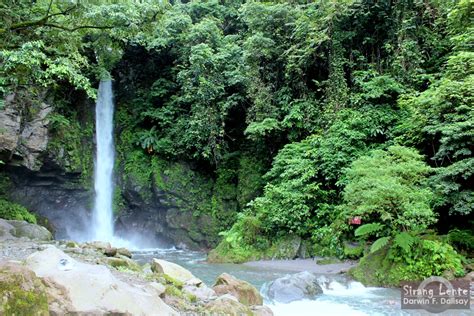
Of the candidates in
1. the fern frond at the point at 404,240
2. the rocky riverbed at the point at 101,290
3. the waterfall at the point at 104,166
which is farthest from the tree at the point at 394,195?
the waterfall at the point at 104,166

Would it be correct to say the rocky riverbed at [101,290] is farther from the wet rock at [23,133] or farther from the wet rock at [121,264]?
the wet rock at [23,133]

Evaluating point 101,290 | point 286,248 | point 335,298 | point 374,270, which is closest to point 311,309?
point 335,298

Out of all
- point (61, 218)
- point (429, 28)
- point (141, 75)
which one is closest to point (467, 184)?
point (429, 28)

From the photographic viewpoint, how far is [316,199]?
14.1m

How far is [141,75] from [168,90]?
2235 mm

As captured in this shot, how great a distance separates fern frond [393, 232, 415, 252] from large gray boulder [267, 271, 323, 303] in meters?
2.33

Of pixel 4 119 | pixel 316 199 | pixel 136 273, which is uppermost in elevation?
pixel 4 119

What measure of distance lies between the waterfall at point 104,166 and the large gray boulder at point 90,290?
51.1 ft

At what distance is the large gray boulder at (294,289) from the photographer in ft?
26.8

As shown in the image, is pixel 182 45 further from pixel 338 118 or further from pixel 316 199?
pixel 316 199

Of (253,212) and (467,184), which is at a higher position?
(467,184)

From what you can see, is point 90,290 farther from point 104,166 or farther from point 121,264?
point 104,166

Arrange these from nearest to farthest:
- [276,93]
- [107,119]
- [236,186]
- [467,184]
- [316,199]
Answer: [467,184] → [316,199] → [276,93] → [236,186] → [107,119]

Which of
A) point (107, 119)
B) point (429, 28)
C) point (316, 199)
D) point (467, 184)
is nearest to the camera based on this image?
point (467, 184)
